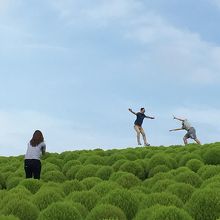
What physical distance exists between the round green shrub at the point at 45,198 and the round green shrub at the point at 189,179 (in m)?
3.49

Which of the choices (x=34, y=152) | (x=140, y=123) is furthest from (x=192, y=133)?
(x=34, y=152)

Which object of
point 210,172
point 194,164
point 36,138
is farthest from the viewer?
point 36,138

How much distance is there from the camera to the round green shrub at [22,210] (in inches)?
379

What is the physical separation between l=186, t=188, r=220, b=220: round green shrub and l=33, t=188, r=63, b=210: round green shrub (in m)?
2.63

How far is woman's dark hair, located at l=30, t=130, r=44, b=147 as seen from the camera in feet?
57.3

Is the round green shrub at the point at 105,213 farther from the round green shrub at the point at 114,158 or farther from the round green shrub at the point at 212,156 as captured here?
the round green shrub at the point at 114,158

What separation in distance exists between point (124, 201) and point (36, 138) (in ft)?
26.8

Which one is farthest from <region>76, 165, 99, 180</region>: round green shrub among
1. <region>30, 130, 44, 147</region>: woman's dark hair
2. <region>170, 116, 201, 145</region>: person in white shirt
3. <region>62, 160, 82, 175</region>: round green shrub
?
<region>170, 116, 201, 145</region>: person in white shirt

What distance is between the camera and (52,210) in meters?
8.70

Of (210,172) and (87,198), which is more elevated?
(210,172)

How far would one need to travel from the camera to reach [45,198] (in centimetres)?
1061

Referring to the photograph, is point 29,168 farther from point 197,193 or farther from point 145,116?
point 145,116

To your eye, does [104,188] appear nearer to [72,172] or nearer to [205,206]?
[205,206]

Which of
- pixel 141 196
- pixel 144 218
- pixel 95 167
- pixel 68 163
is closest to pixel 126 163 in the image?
pixel 95 167
